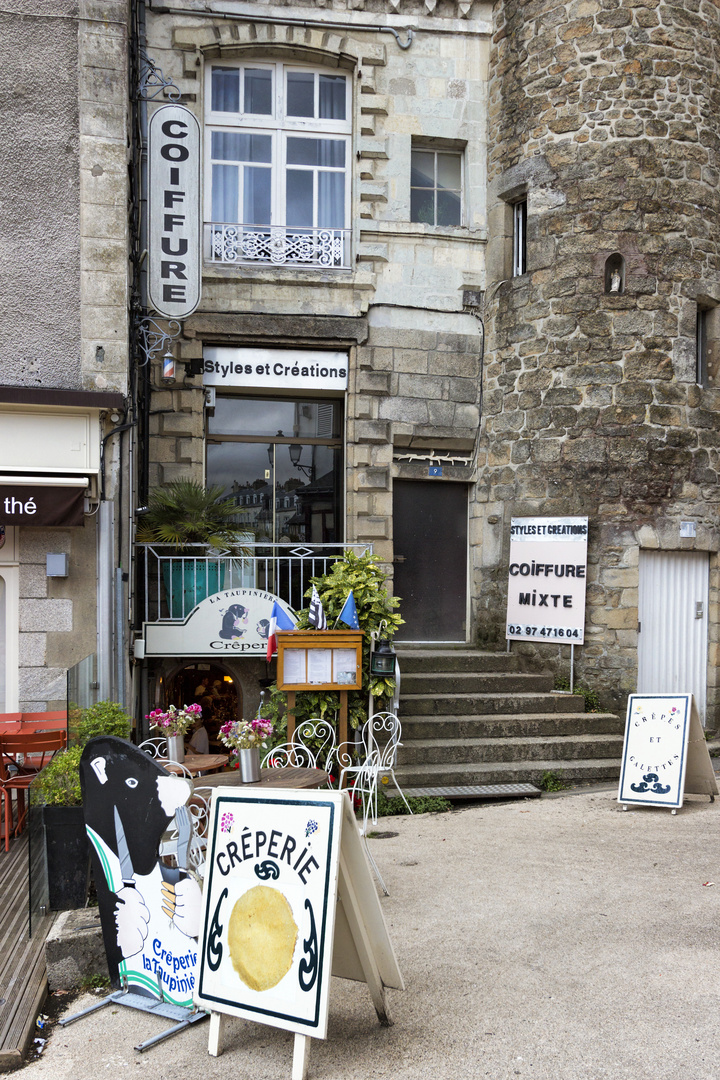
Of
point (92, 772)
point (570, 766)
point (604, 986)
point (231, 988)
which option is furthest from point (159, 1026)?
point (570, 766)

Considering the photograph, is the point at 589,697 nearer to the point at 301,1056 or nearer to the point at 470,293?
the point at 470,293

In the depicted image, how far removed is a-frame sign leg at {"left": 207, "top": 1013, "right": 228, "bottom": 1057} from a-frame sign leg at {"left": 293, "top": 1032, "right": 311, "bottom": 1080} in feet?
1.28

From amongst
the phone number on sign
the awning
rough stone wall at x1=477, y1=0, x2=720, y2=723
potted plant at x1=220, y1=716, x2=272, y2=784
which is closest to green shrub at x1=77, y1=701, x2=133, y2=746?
potted plant at x1=220, y1=716, x2=272, y2=784

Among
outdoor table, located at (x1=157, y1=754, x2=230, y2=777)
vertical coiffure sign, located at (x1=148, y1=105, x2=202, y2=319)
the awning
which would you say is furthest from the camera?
vertical coiffure sign, located at (x1=148, y1=105, x2=202, y2=319)

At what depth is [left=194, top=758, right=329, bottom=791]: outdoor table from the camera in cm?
561

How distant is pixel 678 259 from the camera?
1033 centimetres

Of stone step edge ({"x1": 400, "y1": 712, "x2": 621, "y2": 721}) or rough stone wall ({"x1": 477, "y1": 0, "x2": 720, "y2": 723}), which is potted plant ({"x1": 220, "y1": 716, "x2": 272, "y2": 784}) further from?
rough stone wall ({"x1": 477, "y1": 0, "x2": 720, "y2": 723})

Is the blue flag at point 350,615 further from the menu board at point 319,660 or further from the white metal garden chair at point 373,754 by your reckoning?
the white metal garden chair at point 373,754

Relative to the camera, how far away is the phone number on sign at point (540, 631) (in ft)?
33.4

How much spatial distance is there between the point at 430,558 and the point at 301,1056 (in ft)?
26.6

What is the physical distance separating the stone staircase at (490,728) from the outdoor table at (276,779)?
2566 millimetres

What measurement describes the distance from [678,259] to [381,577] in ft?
16.7

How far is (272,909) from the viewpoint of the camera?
12.6ft

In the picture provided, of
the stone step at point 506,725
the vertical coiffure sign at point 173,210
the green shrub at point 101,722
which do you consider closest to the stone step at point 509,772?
the stone step at point 506,725
